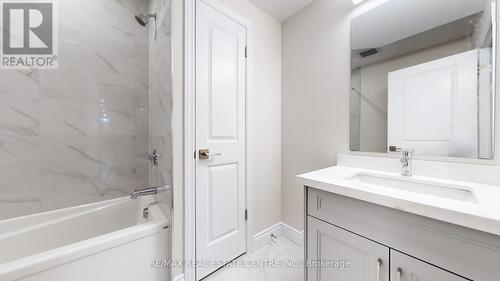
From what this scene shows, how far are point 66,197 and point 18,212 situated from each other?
0.26m

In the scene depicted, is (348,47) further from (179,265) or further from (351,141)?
(179,265)

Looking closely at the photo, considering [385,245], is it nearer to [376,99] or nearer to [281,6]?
[376,99]

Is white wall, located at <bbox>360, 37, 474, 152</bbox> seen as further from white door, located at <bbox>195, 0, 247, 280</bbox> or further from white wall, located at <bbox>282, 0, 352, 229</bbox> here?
white door, located at <bbox>195, 0, 247, 280</bbox>

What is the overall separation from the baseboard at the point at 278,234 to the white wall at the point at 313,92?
0.22ft

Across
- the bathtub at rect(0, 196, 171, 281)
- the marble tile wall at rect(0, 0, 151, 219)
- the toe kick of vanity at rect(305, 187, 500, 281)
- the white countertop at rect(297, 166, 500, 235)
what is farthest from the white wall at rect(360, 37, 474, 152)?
the marble tile wall at rect(0, 0, 151, 219)

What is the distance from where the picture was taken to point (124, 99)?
1.83 m

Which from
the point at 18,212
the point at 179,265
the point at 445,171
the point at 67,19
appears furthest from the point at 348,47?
the point at 18,212

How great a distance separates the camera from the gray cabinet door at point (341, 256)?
0.76 m

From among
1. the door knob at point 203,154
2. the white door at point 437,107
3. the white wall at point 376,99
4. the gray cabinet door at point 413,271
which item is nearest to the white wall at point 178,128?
the door knob at point 203,154

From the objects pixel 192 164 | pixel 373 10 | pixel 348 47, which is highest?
pixel 373 10

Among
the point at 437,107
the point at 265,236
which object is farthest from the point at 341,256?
the point at 265,236

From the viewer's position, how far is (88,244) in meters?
1.00

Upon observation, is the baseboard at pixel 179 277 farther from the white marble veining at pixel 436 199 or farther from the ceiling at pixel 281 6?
the ceiling at pixel 281 6

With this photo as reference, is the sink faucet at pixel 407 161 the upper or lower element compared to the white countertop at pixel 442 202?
upper
